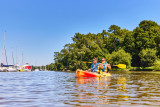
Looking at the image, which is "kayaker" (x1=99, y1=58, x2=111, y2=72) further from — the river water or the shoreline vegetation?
the shoreline vegetation

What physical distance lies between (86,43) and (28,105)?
92.4 meters

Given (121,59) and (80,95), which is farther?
(121,59)

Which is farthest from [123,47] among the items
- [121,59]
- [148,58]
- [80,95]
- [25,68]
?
[80,95]

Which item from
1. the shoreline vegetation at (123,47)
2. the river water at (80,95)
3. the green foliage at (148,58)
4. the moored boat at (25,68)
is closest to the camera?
the river water at (80,95)

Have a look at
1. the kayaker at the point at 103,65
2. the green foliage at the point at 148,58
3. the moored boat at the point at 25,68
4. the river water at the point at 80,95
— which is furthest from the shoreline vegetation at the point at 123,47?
the river water at the point at 80,95

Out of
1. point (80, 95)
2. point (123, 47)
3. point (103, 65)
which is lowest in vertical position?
point (80, 95)

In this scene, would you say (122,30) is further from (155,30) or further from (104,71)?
(104,71)

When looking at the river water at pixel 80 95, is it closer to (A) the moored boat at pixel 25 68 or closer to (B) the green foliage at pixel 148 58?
(B) the green foliage at pixel 148 58

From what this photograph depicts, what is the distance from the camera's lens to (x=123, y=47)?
312ft

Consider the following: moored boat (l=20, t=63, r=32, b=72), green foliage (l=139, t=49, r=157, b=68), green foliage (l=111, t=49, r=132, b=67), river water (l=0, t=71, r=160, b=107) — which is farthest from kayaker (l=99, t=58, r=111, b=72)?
moored boat (l=20, t=63, r=32, b=72)

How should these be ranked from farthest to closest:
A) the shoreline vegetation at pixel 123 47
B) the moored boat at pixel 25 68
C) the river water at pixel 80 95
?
the moored boat at pixel 25 68 < the shoreline vegetation at pixel 123 47 < the river water at pixel 80 95

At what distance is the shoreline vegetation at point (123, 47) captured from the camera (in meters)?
81.0

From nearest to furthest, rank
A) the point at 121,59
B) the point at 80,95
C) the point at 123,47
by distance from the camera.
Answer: the point at 80,95 → the point at 121,59 → the point at 123,47

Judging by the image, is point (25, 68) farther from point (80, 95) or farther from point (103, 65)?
point (80, 95)
